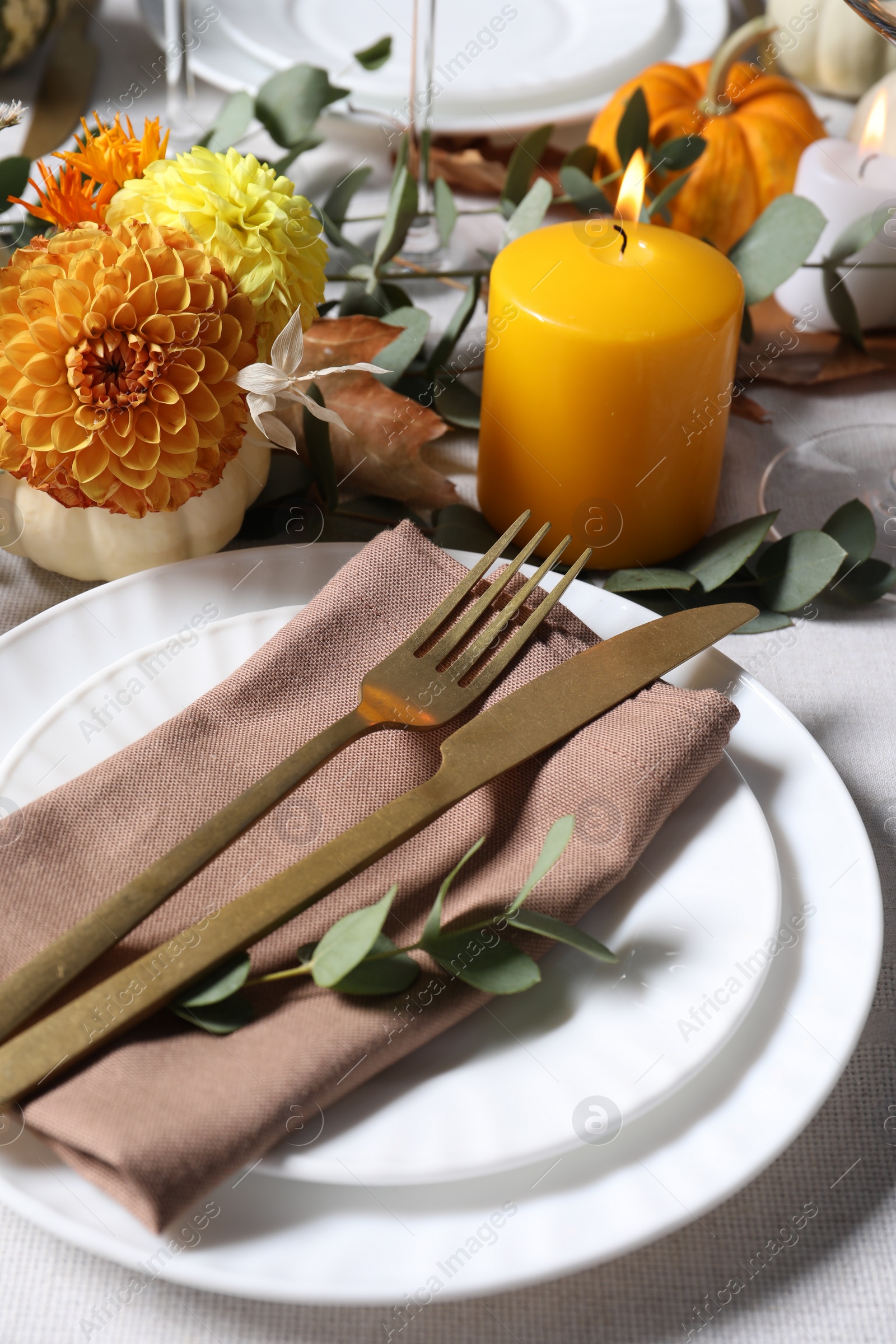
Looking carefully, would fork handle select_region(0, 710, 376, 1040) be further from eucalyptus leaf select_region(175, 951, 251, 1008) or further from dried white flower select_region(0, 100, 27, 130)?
dried white flower select_region(0, 100, 27, 130)

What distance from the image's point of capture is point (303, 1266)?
0.30 m

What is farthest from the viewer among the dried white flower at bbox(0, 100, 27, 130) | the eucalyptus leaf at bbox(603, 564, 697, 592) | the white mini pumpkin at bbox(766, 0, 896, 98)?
the white mini pumpkin at bbox(766, 0, 896, 98)

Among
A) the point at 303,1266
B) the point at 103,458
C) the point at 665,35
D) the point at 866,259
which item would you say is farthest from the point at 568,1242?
the point at 665,35

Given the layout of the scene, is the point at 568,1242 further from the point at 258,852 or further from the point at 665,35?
the point at 665,35

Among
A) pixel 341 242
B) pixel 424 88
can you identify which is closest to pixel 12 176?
pixel 341 242

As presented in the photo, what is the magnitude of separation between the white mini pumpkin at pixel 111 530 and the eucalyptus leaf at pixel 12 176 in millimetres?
185

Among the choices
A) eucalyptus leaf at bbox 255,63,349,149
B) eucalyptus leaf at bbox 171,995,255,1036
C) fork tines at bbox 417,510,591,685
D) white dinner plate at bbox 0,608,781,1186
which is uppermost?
eucalyptus leaf at bbox 255,63,349,149

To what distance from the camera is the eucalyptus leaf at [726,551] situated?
0.56 metres

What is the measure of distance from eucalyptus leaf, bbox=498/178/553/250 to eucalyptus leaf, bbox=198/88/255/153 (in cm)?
19

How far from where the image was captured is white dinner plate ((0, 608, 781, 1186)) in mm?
313

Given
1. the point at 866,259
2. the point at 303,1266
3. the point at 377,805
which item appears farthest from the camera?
the point at 866,259

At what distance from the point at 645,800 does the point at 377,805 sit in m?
0.10

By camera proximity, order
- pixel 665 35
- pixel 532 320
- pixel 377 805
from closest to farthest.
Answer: pixel 377 805
pixel 532 320
pixel 665 35

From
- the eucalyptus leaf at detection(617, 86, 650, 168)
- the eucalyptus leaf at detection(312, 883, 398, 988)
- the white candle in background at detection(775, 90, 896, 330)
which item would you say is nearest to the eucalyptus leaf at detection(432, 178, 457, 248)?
the eucalyptus leaf at detection(617, 86, 650, 168)
